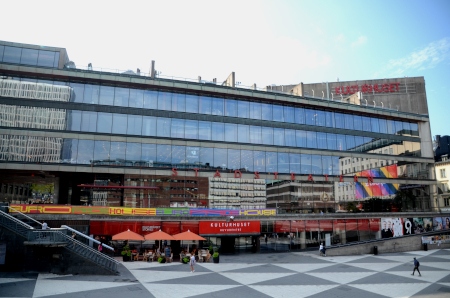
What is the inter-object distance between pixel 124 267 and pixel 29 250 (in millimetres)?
7237

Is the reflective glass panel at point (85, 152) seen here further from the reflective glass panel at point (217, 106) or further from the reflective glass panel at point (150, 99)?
the reflective glass panel at point (217, 106)

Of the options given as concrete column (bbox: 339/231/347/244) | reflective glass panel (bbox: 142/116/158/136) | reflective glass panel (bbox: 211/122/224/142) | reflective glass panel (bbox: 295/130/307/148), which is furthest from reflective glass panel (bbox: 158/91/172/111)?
concrete column (bbox: 339/231/347/244)

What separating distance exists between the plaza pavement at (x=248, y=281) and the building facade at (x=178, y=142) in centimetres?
1266

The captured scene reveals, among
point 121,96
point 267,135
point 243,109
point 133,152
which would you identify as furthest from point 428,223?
point 121,96

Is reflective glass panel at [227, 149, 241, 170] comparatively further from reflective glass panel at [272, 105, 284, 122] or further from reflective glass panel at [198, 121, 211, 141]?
reflective glass panel at [272, 105, 284, 122]

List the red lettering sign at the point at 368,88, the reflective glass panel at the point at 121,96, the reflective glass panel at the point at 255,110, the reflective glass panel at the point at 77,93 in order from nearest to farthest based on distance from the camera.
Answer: the reflective glass panel at the point at 77,93 < the reflective glass panel at the point at 121,96 < the reflective glass panel at the point at 255,110 < the red lettering sign at the point at 368,88

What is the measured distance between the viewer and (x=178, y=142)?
1689 inches

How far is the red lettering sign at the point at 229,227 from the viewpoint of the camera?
3603 centimetres

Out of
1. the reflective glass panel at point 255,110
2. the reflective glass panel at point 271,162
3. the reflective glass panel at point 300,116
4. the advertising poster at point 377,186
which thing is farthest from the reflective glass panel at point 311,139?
the advertising poster at point 377,186

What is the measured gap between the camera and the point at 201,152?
143 ft

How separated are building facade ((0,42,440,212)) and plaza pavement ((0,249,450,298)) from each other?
12661 millimetres

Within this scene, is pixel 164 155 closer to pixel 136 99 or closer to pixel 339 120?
pixel 136 99

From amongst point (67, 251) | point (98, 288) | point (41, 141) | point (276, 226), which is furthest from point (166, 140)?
point (98, 288)

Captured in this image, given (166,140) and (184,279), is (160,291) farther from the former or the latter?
(166,140)
